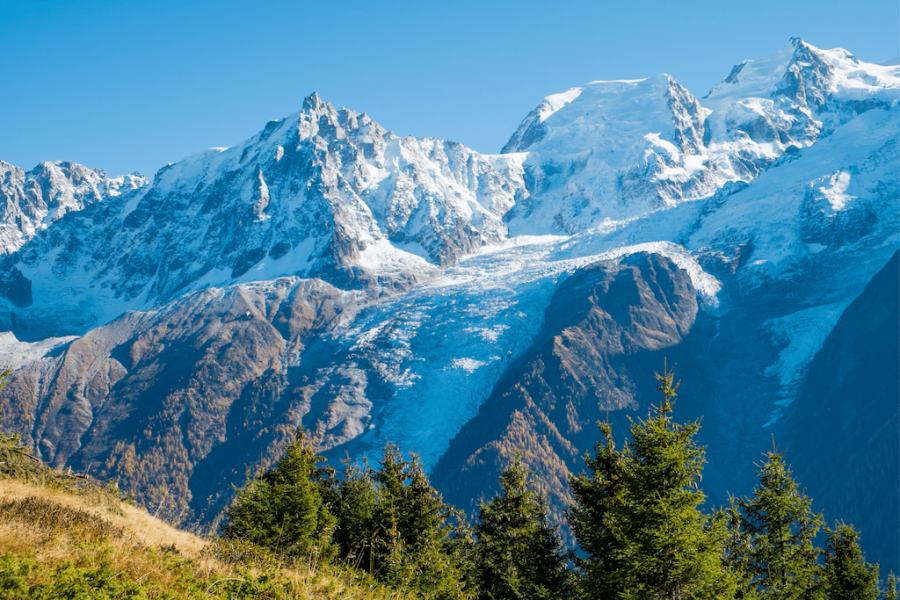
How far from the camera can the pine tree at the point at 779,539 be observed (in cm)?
2461

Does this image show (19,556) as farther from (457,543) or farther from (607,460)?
(457,543)

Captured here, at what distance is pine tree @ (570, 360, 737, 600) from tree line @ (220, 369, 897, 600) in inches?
1.5

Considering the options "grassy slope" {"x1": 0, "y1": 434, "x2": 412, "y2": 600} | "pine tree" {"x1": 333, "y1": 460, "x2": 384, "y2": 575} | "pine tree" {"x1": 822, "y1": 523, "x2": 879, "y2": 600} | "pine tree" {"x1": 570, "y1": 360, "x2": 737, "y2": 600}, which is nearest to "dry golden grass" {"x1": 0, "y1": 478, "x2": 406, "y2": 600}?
"grassy slope" {"x1": 0, "y1": 434, "x2": 412, "y2": 600}

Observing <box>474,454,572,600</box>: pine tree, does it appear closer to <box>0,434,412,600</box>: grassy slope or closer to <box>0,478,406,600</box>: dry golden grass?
<box>0,478,406,600</box>: dry golden grass

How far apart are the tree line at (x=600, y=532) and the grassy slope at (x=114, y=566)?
5.79ft

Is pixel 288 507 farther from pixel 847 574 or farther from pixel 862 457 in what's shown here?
pixel 862 457

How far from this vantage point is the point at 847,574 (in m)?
26.1

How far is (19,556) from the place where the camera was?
29.1ft

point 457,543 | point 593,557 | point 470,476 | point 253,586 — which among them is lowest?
point 470,476

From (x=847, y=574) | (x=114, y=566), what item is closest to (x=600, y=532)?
(x=847, y=574)

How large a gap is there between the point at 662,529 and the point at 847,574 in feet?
48.0

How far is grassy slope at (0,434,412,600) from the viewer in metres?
7.88

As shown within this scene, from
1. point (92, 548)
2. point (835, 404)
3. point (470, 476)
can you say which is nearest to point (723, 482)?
point (835, 404)

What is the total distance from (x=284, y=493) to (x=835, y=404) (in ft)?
684
